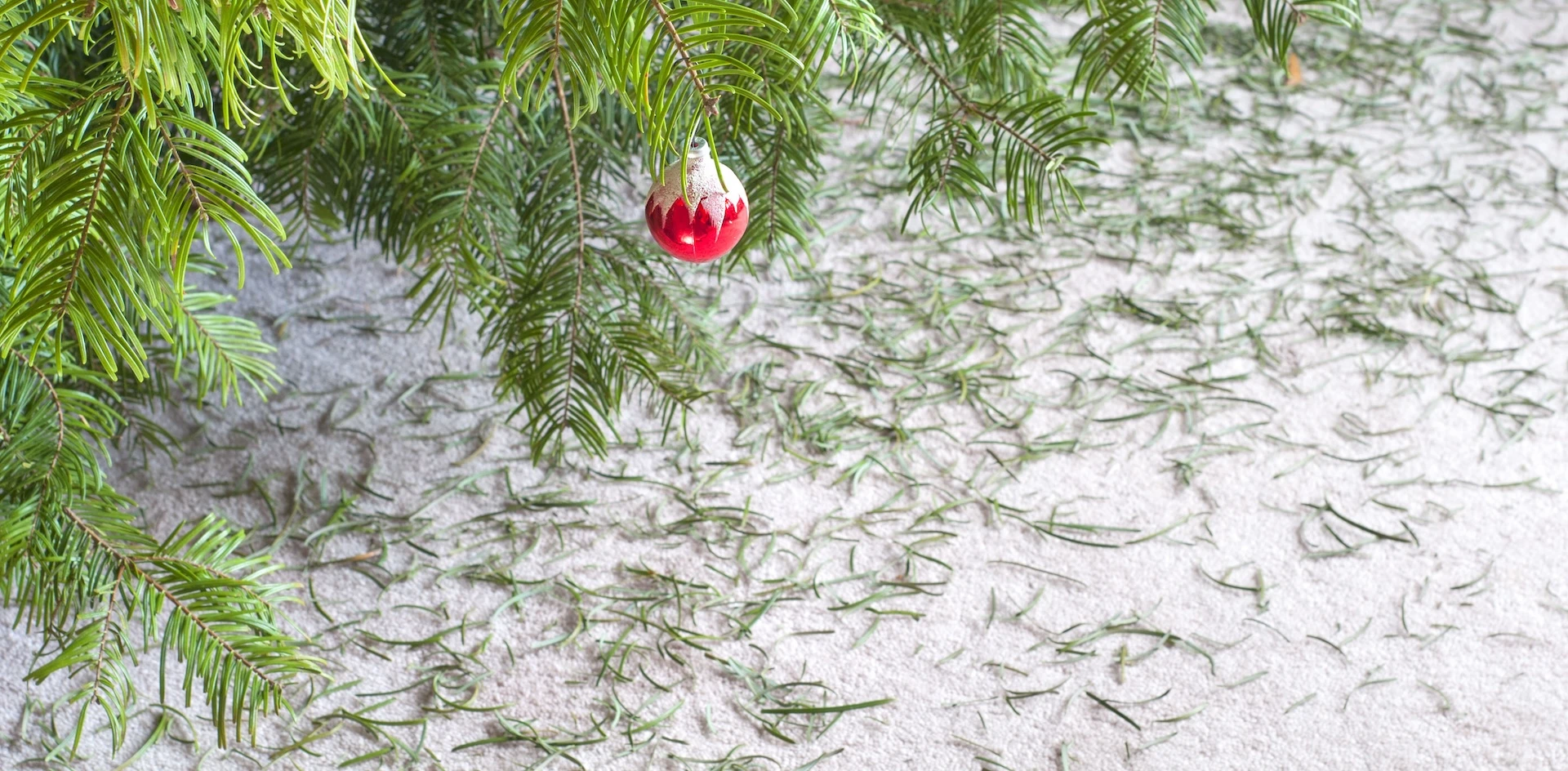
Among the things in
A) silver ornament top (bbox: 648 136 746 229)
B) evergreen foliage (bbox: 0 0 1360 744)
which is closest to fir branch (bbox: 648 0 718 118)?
evergreen foliage (bbox: 0 0 1360 744)

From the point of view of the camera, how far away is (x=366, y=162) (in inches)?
34.8

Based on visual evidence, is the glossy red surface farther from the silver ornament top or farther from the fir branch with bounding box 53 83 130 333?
the fir branch with bounding box 53 83 130 333

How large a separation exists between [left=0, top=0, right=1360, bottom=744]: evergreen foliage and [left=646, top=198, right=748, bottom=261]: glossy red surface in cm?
7

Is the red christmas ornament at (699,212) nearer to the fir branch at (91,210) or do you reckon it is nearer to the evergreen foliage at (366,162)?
the evergreen foliage at (366,162)

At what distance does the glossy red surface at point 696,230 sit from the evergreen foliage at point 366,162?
0.07m

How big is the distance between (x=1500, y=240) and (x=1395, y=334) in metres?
0.32

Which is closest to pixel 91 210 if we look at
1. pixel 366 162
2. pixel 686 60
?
pixel 686 60

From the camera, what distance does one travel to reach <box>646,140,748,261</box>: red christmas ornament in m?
0.68

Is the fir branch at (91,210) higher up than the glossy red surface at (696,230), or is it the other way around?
the fir branch at (91,210)

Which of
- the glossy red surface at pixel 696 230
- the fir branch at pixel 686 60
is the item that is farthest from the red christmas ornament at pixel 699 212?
the fir branch at pixel 686 60

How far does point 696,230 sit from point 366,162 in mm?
340

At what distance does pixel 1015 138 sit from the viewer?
707mm

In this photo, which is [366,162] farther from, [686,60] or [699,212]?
[686,60]

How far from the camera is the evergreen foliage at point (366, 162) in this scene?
51cm
